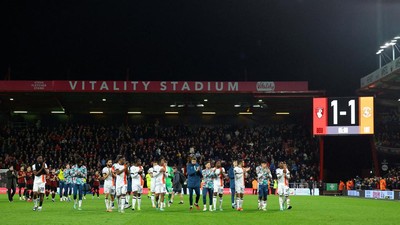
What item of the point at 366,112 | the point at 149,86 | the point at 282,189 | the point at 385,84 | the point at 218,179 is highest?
the point at 385,84

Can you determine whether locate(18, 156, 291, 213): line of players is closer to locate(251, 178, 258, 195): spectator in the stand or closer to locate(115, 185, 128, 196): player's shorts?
locate(115, 185, 128, 196): player's shorts

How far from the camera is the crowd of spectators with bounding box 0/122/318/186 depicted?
61.3m

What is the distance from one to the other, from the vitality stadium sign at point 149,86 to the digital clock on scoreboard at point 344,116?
24.5 ft

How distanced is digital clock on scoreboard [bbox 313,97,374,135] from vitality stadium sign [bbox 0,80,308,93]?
7.46 meters

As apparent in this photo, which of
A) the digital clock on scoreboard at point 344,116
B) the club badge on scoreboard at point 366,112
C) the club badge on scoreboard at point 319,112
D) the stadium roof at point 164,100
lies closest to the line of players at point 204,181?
the digital clock on scoreboard at point 344,116

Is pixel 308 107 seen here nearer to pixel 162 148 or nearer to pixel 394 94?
pixel 394 94

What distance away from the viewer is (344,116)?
51.7 metres

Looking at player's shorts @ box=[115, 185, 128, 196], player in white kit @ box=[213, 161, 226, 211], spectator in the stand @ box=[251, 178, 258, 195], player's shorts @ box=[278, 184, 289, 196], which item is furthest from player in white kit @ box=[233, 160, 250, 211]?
spectator in the stand @ box=[251, 178, 258, 195]

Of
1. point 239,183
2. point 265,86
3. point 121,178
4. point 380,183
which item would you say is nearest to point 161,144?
point 265,86

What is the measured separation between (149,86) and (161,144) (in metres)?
7.93

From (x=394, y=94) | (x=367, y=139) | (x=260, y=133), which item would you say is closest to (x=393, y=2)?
Answer: (x=394, y=94)

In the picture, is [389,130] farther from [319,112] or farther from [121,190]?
[121,190]

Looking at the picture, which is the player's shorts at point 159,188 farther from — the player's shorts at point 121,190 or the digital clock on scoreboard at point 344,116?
the digital clock on scoreboard at point 344,116

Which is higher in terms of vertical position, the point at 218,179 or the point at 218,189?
the point at 218,179
